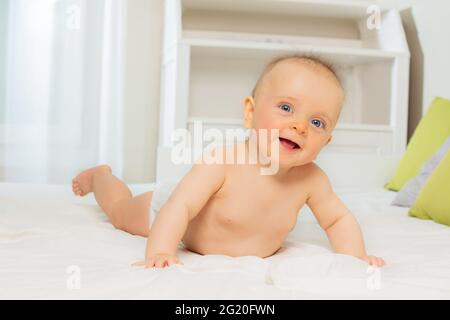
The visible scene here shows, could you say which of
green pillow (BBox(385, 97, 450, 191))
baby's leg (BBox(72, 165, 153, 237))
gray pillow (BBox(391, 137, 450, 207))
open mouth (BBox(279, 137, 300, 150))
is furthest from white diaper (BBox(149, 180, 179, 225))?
green pillow (BBox(385, 97, 450, 191))

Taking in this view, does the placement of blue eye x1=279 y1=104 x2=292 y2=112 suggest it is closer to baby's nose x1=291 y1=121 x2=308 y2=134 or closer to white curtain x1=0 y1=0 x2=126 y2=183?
baby's nose x1=291 y1=121 x2=308 y2=134

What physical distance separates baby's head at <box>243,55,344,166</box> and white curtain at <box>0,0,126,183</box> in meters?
2.14

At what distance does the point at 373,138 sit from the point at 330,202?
1628mm

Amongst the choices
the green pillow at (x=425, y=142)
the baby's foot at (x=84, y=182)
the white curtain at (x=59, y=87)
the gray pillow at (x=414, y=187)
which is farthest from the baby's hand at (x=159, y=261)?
the white curtain at (x=59, y=87)

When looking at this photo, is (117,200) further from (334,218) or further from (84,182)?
(334,218)

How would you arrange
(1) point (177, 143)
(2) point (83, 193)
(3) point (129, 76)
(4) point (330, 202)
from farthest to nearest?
(3) point (129, 76), (1) point (177, 143), (2) point (83, 193), (4) point (330, 202)

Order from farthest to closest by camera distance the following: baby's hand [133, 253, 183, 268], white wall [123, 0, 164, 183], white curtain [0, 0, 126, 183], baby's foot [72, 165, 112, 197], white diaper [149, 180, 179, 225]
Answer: white wall [123, 0, 164, 183]
white curtain [0, 0, 126, 183]
baby's foot [72, 165, 112, 197]
white diaper [149, 180, 179, 225]
baby's hand [133, 253, 183, 268]

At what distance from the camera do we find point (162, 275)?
2.25 feet

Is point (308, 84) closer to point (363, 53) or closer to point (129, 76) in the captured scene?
point (363, 53)

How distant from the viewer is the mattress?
631mm

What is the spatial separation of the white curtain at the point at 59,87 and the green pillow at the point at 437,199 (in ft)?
6.20

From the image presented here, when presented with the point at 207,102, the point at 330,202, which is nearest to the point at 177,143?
the point at 207,102

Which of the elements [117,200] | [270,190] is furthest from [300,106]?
[117,200]

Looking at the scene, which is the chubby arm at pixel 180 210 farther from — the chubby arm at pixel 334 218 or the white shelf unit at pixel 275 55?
the white shelf unit at pixel 275 55
